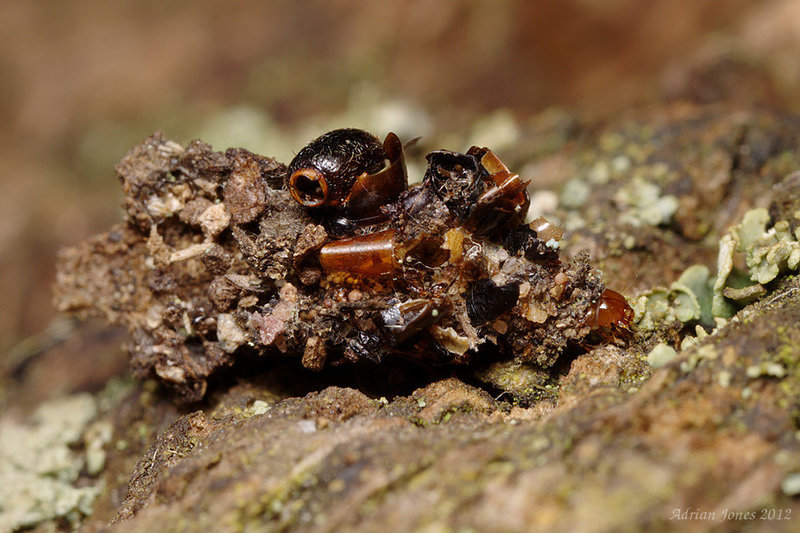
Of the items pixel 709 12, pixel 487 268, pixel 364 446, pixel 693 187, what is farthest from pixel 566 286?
pixel 709 12

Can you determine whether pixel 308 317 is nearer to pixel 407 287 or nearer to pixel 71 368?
pixel 407 287

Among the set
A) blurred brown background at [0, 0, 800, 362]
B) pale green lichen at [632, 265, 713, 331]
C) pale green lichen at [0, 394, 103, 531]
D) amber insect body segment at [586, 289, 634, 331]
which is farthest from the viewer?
blurred brown background at [0, 0, 800, 362]

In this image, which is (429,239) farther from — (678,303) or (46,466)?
(46,466)

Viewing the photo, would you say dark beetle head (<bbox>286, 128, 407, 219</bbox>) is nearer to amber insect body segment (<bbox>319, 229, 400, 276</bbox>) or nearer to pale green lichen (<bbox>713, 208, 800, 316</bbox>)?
amber insect body segment (<bbox>319, 229, 400, 276</bbox>)

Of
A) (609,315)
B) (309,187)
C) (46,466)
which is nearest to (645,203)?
(609,315)

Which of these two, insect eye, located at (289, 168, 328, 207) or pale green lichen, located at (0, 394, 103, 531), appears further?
pale green lichen, located at (0, 394, 103, 531)

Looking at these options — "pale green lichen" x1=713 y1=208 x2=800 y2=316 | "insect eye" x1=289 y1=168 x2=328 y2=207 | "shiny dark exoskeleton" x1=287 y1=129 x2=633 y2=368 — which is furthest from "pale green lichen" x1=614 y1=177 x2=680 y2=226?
"insect eye" x1=289 y1=168 x2=328 y2=207

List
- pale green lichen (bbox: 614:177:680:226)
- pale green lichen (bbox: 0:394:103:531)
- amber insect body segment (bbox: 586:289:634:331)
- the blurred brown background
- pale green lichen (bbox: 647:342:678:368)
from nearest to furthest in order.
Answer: pale green lichen (bbox: 647:342:678:368) → amber insect body segment (bbox: 586:289:634:331) → pale green lichen (bbox: 0:394:103:531) → pale green lichen (bbox: 614:177:680:226) → the blurred brown background
